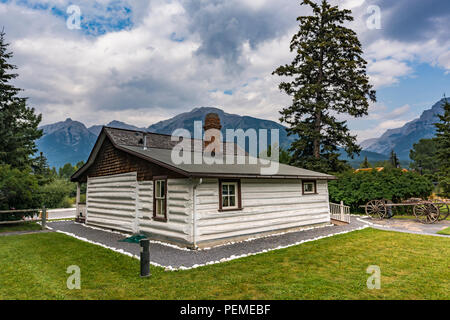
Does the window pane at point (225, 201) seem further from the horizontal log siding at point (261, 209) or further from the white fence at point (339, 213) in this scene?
the white fence at point (339, 213)

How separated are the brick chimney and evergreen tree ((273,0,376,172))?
11.9 metres

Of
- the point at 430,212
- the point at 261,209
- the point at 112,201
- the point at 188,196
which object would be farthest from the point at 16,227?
the point at 430,212

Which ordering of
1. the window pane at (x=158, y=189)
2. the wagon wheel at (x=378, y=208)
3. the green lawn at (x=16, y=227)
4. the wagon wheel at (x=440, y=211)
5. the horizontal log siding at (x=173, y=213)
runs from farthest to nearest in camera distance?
the wagon wheel at (x=378, y=208)
the green lawn at (x=16, y=227)
the wagon wheel at (x=440, y=211)
the window pane at (x=158, y=189)
the horizontal log siding at (x=173, y=213)

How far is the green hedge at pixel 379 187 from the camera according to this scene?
57.9 ft

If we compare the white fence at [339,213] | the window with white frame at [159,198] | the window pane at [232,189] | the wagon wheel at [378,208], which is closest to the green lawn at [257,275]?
the window with white frame at [159,198]

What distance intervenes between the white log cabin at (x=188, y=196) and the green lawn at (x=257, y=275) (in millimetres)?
2150

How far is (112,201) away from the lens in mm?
13594

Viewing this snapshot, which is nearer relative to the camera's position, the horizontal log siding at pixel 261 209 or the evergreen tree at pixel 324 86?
the horizontal log siding at pixel 261 209

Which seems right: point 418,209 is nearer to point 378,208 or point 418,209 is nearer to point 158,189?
point 378,208

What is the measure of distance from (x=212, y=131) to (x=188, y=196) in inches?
252

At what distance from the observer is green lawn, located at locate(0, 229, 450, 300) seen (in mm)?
5129

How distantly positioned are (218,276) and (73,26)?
338 inches

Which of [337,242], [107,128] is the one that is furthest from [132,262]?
[107,128]
